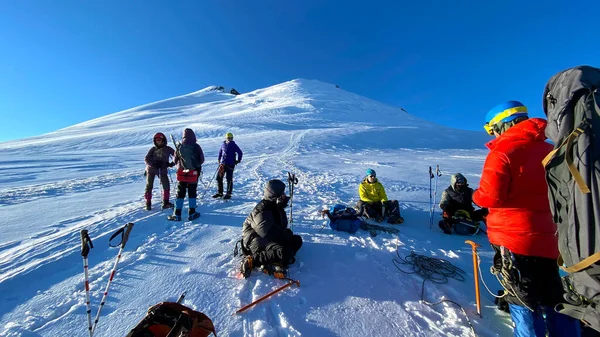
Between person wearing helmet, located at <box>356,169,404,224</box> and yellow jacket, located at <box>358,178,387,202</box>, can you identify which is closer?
person wearing helmet, located at <box>356,169,404,224</box>

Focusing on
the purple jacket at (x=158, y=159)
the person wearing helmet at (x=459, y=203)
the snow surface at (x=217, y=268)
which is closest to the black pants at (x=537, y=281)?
the snow surface at (x=217, y=268)

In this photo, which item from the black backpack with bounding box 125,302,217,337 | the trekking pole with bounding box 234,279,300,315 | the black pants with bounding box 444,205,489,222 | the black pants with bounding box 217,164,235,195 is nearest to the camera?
the black backpack with bounding box 125,302,217,337

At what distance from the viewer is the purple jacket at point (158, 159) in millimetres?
6180

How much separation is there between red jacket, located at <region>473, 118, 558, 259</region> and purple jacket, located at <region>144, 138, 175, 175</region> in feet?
21.5

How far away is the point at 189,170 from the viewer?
227 inches

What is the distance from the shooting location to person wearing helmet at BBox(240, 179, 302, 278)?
3.41 meters

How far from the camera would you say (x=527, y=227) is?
6.59ft

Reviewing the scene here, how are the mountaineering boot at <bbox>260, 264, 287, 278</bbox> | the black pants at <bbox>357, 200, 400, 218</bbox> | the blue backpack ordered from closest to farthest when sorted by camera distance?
the mountaineering boot at <bbox>260, 264, 287, 278</bbox>
the blue backpack
the black pants at <bbox>357, 200, 400, 218</bbox>

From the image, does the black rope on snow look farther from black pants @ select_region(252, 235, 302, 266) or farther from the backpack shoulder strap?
the backpack shoulder strap

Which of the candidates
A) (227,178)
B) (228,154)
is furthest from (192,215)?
(228,154)

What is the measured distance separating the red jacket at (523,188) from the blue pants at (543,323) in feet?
1.50

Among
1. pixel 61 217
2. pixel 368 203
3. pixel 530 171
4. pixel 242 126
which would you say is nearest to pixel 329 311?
pixel 530 171

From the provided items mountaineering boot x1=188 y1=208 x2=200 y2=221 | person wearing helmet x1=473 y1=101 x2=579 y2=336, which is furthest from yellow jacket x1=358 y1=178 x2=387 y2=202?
A: mountaineering boot x1=188 y1=208 x2=200 y2=221

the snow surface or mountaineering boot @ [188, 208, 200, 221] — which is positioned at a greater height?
mountaineering boot @ [188, 208, 200, 221]
